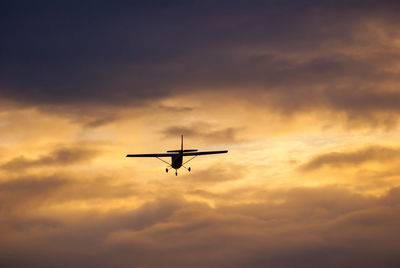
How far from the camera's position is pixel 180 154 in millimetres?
190125
